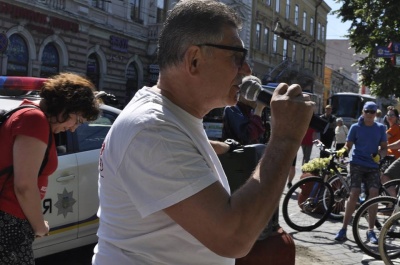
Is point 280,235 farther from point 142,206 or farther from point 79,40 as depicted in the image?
point 79,40

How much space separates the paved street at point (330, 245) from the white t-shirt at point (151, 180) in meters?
4.22

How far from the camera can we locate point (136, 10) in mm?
26672

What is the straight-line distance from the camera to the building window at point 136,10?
86.5 feet

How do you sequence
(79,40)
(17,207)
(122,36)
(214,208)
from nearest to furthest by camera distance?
(214,208)
(17,207)
(79,40)
(122,36)

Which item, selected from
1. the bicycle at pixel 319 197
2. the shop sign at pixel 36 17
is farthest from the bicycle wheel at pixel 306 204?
the shop sign at pixel 36 17

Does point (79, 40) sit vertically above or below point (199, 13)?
above

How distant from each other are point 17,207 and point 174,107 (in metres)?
1.48

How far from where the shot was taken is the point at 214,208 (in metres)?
1.31

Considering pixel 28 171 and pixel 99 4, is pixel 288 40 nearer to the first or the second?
pixel 99 4

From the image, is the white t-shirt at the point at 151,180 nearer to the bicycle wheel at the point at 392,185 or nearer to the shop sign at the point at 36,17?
the bicycle wheel at the point at 392,185

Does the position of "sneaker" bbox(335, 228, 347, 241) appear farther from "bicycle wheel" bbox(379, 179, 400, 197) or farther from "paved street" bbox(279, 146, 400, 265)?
"bicycle wheel" bbox(379, 179, 400, 197)

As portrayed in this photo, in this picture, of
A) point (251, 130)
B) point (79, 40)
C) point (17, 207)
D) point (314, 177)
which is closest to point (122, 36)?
point (79, 40)

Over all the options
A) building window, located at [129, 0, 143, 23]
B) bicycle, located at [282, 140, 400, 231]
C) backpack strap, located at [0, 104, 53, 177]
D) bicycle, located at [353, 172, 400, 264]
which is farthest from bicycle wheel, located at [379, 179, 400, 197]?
building window, located at [129, 0, 143, 23]

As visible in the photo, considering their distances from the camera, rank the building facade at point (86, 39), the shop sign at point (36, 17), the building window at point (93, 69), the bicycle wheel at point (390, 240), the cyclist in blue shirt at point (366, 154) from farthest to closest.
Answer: the building window at point (93, 69) < the building facade at point (86, 39) < the shop sign at point (36, 17) < the cyclist in blue shirt at point (366, 154) < the bicycle wheel at point (390, 240)
